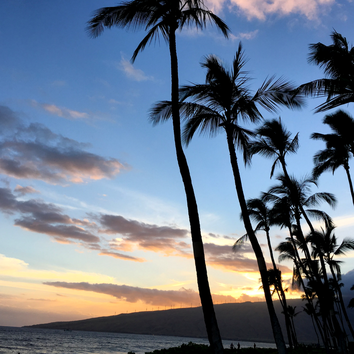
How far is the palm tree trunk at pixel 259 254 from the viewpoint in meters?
11.2

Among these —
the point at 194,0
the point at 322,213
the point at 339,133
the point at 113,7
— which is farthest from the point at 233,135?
the point at 322,213

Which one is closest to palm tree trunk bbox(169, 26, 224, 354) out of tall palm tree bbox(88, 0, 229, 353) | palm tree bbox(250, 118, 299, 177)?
tall palm tree bbox(88, 0, 229, 353)

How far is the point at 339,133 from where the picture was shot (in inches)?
754

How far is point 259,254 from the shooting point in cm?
1218


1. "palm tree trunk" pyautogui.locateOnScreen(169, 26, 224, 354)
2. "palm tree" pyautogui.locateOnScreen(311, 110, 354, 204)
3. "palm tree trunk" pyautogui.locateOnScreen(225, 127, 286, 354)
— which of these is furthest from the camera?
"palm tree" pyautogui.locateOnScreen(311, 110, 354, 204)

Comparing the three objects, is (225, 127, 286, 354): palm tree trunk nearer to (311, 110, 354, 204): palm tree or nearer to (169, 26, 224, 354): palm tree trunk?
(169, 26, 224, 354): palm tree trunk

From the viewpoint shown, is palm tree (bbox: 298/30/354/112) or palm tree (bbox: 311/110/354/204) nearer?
palm tree (bbox: 298/30/354/112)

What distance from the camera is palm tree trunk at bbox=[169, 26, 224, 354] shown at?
7.85 m

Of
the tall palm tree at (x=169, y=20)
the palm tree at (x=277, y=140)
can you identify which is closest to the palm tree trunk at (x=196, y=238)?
the tall palm tree at (x=169, y=20)

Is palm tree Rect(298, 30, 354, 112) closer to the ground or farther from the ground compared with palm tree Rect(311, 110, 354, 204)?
closer to the ground

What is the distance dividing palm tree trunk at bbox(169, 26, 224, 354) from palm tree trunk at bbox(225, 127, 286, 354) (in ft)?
12.7

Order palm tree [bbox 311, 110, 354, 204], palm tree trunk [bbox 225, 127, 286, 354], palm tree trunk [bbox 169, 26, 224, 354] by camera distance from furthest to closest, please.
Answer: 1. palm tree [bbox 311, 110, 354, 204]
2. palm tree trunk [bbox 225, 127, 286, 354]
3. palm tree trunk [bbox 169, 26, 224, 354]

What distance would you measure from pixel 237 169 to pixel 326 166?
11.3 m

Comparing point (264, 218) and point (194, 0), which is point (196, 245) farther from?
point (264, 218)
